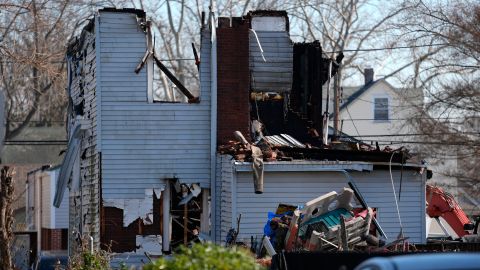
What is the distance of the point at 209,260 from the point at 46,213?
125ft

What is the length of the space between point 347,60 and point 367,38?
2.45 metres

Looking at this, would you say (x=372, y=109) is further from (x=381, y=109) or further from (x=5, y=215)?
(x=5, y=215)

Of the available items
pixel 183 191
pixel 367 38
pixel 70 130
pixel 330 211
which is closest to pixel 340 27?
pixel 367 38

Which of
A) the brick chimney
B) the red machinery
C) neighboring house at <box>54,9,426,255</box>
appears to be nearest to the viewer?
neighboring house at <box>54,9,426,255</box>

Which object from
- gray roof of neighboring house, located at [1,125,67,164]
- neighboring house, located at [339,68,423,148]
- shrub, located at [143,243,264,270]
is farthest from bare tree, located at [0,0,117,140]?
shrub, located at [143,243,264,270]

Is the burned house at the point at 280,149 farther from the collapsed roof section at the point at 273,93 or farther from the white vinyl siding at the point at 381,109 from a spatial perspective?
the white vinyl siding at the point at 381,109

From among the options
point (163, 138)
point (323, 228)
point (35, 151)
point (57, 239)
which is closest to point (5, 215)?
point (323, 228)

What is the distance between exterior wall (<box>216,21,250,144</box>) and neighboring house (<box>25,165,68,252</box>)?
17393mm

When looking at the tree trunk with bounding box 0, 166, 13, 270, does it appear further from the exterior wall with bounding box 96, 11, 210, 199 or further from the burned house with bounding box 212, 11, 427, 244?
the exterior wall with bounding box 96, 11, 210, 199

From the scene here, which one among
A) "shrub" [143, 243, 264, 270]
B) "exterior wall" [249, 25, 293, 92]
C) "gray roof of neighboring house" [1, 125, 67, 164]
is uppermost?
"exterior wall" [249, 25, 293, 92]

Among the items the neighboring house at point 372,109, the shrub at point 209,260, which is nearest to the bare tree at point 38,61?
the neighboring house at point 372,109

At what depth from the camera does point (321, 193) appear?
24594 mm

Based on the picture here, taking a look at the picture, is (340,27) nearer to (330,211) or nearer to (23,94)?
(23,94)

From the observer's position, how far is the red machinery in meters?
28.3
